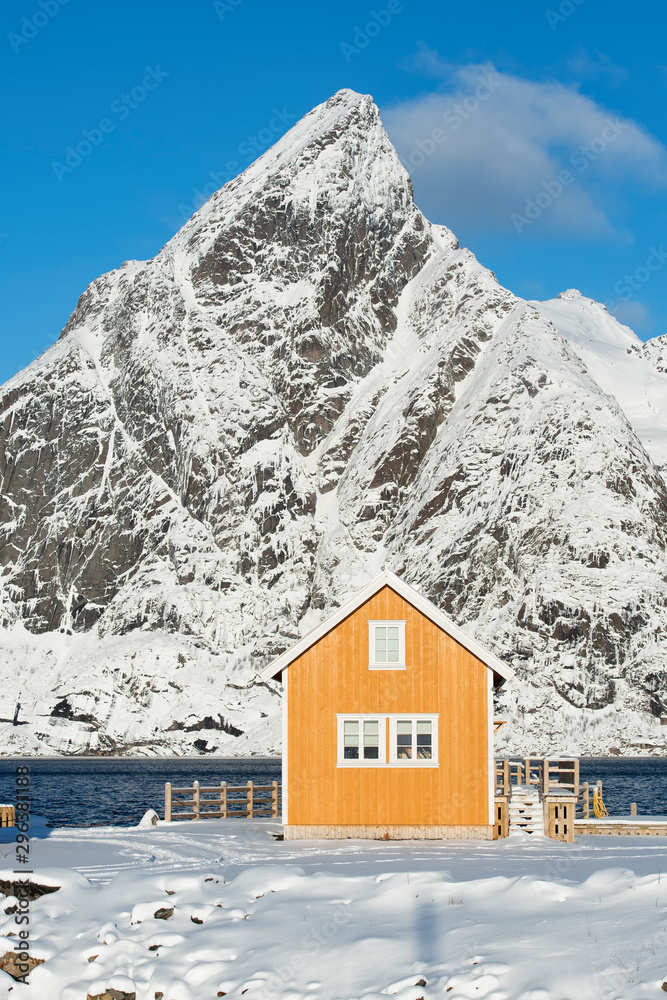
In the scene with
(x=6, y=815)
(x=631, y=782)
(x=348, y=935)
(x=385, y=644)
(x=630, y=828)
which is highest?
(x=385, y=644)

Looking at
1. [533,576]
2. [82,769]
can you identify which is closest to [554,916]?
[82,769]

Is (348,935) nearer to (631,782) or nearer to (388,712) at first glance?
(388,712)

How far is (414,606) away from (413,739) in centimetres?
432

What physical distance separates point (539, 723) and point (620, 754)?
12685 millimetres

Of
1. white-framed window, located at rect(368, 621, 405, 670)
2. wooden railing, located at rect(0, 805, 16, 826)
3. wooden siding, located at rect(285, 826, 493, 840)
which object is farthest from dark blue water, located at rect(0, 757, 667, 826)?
white-framed window, located at rect(368, 621, 405, 670)

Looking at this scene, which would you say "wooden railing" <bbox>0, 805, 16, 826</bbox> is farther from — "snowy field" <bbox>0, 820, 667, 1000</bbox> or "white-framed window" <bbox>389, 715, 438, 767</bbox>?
"snowy field" <bbox>0, 820, 667, 1000</bbox>

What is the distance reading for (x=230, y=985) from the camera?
19188mm

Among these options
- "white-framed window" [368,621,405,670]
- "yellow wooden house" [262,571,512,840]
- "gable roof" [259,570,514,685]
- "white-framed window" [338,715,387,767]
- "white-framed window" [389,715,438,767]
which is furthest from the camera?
"white-framed window" [368,621,405,670]

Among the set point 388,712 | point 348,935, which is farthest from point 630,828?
point 348,935

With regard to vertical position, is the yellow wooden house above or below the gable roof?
below

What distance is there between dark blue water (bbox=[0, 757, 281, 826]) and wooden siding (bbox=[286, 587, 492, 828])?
17287 mm

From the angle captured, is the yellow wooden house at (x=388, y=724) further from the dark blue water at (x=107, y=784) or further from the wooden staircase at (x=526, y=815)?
the dark blue water at (x=107, y=784)

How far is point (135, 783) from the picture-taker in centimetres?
11462

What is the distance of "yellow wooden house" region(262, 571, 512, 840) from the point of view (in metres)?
37.5
